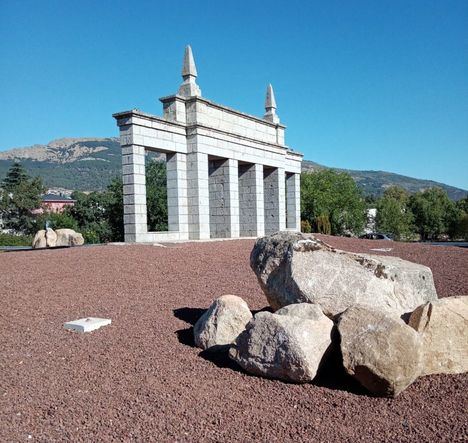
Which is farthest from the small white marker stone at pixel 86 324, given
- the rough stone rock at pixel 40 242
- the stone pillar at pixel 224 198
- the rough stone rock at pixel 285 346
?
the stone pillar at pixel 224 198

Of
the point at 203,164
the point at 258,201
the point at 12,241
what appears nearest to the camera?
the point at 203,164

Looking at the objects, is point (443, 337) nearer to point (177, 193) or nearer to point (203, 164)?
point (177, 193)

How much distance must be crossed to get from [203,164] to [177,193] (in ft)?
5.93

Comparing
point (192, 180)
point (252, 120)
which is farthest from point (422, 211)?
point (192, 180)

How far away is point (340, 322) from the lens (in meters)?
5.33

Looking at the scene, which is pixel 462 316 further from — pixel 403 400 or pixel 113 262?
pixel 113 262

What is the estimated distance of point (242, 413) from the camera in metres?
4.70

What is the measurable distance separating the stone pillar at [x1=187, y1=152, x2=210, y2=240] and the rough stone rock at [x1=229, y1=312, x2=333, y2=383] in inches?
570

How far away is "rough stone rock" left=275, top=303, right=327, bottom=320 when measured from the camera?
5555mm

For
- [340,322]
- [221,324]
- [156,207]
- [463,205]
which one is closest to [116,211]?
[156,207]

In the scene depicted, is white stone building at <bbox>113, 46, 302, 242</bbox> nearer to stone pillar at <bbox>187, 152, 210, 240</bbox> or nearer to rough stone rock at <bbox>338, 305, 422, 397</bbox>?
stone pillar at <bbox>187, 152, 210, 240</bbox>

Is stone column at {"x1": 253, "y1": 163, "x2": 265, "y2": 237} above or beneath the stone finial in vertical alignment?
beneath

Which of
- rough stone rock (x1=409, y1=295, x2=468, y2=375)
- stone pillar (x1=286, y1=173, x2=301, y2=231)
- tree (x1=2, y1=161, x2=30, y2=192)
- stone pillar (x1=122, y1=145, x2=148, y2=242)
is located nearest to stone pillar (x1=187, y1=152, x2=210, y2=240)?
stone pillar (x1=122, y1=145, x2=148, y2=242)

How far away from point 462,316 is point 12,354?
6.04 m
